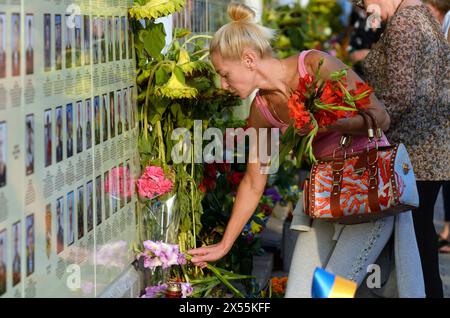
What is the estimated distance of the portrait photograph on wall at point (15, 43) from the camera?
114 inches

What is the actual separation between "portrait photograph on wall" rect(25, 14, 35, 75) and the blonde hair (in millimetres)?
994

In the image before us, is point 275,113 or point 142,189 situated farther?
point 142,189

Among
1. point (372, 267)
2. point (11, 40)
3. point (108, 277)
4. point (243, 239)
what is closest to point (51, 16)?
point (11, 40)

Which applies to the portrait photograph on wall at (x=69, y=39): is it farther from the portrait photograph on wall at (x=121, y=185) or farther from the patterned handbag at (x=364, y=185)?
the patterned handbag at (x=364, y=185)

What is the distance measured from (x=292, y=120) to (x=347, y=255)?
Result: 1.86 feet

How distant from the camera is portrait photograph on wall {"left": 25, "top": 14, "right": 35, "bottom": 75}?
9.96 ft

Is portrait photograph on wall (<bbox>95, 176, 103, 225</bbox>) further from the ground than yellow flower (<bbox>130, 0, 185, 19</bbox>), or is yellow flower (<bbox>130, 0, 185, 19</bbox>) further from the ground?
yellow flower (<bbox>130, 0, 185, 19</bbox>)

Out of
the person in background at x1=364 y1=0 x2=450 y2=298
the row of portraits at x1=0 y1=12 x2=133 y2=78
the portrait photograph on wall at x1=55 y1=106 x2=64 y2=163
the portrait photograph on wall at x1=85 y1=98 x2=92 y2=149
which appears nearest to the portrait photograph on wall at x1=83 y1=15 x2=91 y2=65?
the row of portraits at x1=0 y1=12 x2=133 y2=78

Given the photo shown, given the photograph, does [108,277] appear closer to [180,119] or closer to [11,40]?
[180,119]

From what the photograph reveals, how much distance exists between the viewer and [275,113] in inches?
159

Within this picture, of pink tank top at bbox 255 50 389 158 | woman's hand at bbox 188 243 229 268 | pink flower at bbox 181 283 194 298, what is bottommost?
pink flower at bbox 181 283 194 298

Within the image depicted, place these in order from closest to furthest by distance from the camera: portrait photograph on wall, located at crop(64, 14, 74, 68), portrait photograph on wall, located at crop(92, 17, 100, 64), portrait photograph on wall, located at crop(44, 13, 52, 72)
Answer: portrait photograph on wall, located at crop(44, 13, 52, 72), portrait photograph on wall, located at crop(64, 14, 74, 68), portrait photograph on wall, located at crop(92, 17, 100, 64)

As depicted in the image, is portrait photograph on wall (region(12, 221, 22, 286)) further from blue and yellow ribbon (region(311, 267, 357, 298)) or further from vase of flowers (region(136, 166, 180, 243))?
vase of flowers (region(136, 166, 180, 243))
